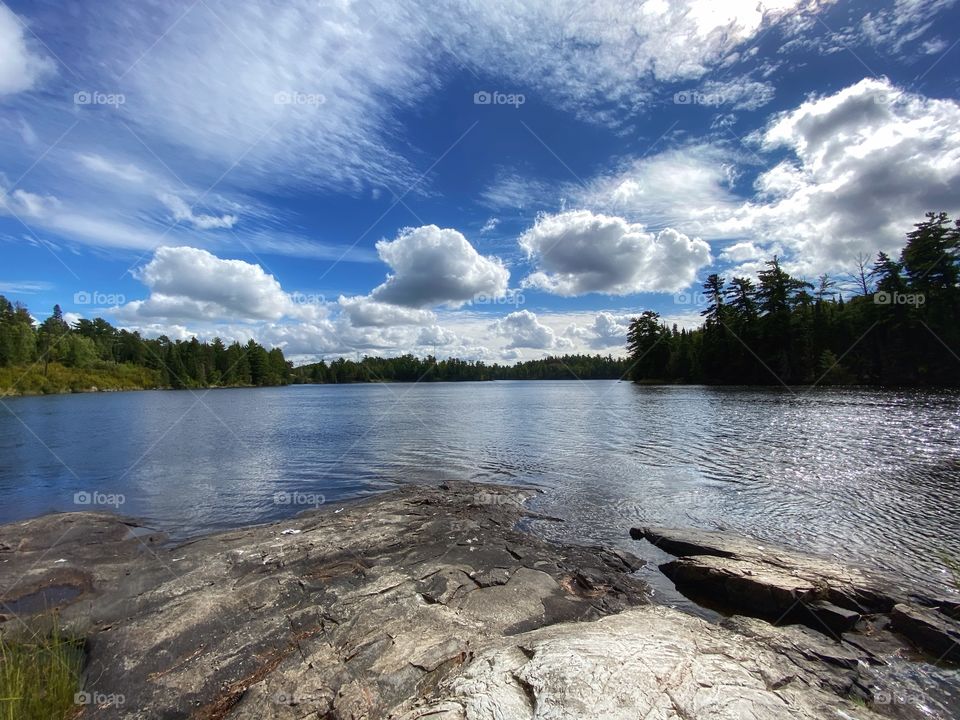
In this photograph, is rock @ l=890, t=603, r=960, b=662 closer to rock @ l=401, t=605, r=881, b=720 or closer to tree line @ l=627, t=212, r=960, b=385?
rock @ l=401, t=605, r=881, b=720

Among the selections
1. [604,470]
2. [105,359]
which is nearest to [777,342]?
[604,470]

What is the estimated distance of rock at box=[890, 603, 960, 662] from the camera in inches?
289

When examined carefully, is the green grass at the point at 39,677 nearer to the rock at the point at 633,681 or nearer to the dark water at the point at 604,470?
the rock at the point at 633,681

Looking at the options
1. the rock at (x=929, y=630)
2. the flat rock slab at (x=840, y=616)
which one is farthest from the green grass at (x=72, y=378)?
the rock at (x=929, y=630)

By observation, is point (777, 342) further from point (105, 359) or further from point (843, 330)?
point (105, 359)

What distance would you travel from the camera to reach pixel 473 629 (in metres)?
7.70

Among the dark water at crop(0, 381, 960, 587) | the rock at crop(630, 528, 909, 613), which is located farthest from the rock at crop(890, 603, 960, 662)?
the dark water at crop(0, 381, 960, 587)

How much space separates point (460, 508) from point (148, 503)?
13.8 m

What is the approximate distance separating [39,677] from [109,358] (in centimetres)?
19242

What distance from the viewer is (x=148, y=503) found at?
18.5 metres

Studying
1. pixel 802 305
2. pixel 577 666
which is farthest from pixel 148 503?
pixel 802 305

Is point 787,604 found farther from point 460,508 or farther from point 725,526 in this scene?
point 460,508

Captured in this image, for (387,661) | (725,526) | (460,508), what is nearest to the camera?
(387,661)

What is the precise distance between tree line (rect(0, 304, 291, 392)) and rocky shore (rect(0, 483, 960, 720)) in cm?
13621
